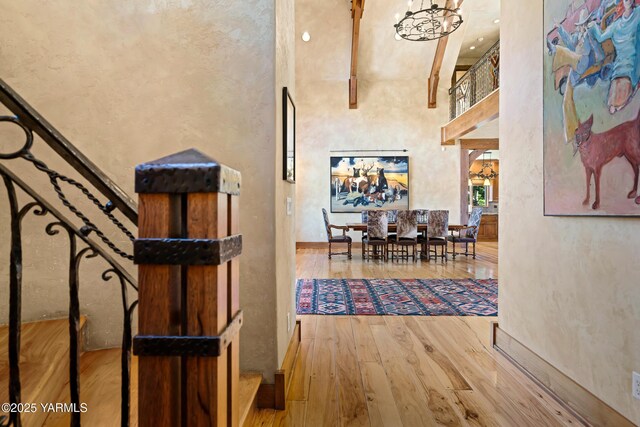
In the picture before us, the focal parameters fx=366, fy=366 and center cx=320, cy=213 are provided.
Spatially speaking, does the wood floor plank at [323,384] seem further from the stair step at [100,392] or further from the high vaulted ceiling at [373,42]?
the high vaulted ceiling at [373,42]

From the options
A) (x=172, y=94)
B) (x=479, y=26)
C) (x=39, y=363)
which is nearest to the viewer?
(x=39, y=363)

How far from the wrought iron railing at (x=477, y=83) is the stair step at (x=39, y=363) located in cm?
727

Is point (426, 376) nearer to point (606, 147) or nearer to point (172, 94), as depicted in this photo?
point (606, 147)

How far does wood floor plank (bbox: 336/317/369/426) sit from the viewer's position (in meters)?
1.96

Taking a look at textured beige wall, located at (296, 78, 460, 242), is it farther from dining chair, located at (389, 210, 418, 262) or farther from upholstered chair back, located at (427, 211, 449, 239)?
dining chair, located at (389, 210, 418, 262)

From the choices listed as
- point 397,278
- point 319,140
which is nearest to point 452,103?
point 319,140

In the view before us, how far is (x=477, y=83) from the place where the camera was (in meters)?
7.95

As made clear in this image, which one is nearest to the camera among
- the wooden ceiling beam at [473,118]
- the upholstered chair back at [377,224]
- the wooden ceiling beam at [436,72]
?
the wooden ceiling beam at [473,118]

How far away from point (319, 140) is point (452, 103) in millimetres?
3608

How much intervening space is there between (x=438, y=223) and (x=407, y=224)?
66cm

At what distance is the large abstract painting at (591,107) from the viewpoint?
64.7 inches

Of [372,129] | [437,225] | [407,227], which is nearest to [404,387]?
[407,227]

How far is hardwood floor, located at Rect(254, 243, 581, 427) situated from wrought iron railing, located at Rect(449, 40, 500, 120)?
17.4 ft

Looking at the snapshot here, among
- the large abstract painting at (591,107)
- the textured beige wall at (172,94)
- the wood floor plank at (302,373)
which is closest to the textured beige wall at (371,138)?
the wood floor plank at (302,373)
